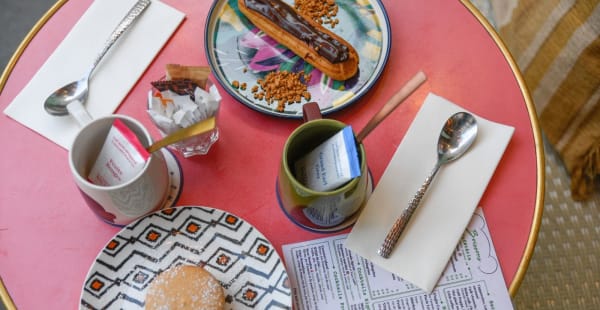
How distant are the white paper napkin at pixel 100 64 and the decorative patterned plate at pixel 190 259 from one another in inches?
8.3

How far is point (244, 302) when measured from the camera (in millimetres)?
711

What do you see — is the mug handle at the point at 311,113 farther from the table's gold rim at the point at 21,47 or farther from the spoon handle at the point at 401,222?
the table's gold rim at the point at 21,47

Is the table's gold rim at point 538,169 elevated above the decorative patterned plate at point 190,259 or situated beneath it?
elevated above

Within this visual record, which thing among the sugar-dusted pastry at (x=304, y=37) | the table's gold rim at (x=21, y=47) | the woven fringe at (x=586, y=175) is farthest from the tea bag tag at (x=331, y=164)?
the woven fringe at (x=586, y=175)

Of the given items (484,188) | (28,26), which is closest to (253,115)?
(484,188)

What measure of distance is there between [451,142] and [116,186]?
1.61 feet

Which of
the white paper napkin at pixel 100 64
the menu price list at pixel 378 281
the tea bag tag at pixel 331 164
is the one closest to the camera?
the tea bag tag at pixel 331 164

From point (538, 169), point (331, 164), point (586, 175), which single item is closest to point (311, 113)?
point (331, 164)

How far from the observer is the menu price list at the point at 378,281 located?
2.41ft

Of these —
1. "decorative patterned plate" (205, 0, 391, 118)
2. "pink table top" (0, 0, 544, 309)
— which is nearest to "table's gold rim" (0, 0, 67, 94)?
"pink table top" (0, 0, 544, 309)

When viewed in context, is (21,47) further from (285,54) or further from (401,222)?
(401,222)

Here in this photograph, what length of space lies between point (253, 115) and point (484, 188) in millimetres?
379

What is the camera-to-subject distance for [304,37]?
0.89m

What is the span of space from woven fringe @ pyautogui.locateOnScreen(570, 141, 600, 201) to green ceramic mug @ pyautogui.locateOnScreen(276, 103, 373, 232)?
762mm
